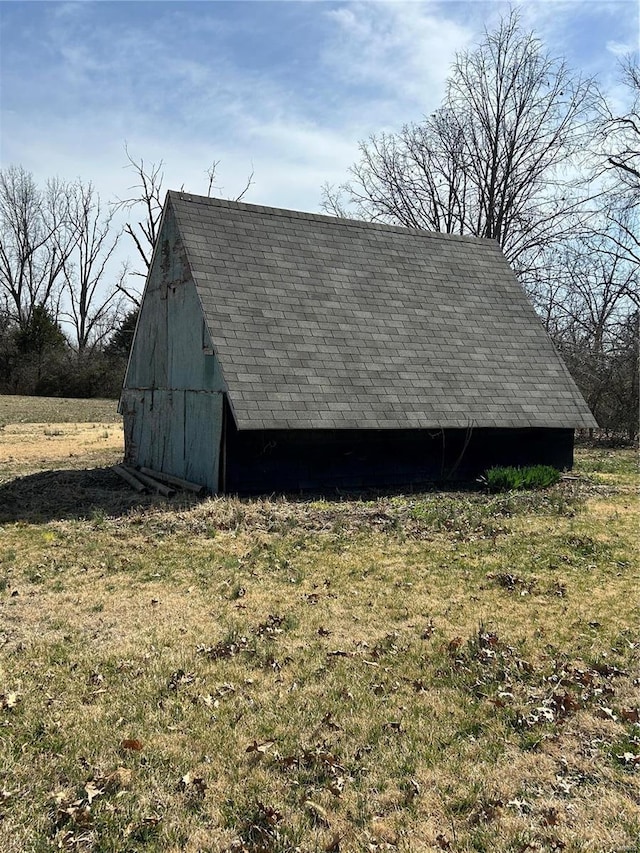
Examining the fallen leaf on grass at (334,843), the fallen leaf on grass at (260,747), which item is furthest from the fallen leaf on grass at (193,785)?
the fallen leaf on grass at (334,843)

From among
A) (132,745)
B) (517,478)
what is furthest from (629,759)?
(517,478)

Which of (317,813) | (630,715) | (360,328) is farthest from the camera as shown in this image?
(360,328)

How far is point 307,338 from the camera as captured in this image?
44.4ft

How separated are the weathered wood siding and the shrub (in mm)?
5579

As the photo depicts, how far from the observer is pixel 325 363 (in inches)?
523

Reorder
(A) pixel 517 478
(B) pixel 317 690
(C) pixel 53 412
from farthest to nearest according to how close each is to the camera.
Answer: (C) pixel 53 412 < (A) pixel 517 478 < (B) pixel 317 690

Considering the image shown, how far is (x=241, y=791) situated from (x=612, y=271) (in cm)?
3020

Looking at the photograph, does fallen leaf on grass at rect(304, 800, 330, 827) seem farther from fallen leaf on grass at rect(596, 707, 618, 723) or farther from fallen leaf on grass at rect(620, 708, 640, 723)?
fallen leaf on grass at rect(620, 708, 640, 723)

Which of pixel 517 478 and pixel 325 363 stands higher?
pixel 325 363

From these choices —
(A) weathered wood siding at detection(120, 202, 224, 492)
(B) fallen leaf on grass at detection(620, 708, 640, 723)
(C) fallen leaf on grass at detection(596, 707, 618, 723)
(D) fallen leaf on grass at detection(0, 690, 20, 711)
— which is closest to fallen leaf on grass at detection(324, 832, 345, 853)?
(C) fallen leaf on grass at detection(596, 707, 618, 723)

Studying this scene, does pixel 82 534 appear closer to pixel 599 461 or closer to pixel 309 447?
pixel 309 447

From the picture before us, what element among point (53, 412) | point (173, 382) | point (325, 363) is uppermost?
point (325, 363)

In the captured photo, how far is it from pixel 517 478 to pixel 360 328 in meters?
4.50

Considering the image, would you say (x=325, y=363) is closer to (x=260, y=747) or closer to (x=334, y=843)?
(x=260, y=747)
